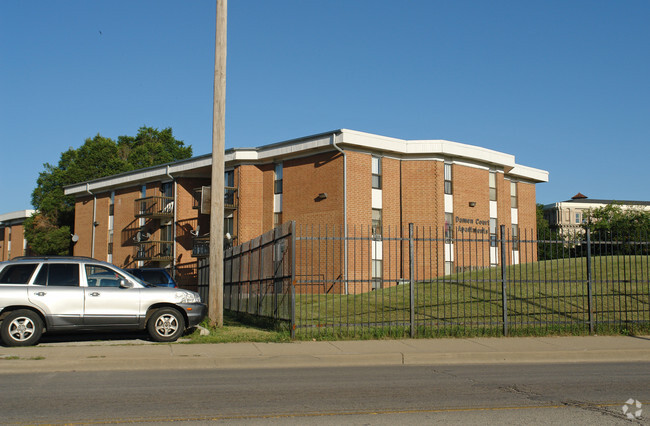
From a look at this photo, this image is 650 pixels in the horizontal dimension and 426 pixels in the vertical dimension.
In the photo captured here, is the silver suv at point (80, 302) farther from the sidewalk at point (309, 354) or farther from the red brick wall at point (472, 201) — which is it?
the red brick wall at point (472, 201)

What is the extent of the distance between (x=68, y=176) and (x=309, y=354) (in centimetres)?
5278

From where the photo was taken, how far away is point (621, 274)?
2052 centimetres

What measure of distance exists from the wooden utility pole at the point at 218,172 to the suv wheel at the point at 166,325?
162cm

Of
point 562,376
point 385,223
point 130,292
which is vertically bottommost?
point 562,376

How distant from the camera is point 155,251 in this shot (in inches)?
1721

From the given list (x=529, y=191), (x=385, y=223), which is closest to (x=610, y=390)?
(x=385, y=223)

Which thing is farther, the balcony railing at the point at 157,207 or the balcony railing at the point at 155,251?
the balcony railing at the point at 157,207

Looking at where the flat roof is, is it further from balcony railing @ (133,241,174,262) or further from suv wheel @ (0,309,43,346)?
suv wheel @ (0,309,43,346)

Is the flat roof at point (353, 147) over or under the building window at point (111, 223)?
over

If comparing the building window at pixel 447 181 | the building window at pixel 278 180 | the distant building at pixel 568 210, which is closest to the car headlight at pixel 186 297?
the building window at pixel 278 180

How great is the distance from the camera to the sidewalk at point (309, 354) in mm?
10586

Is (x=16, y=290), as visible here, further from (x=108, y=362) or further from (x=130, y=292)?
(x=108, y=362)

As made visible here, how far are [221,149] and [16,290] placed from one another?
5.63m

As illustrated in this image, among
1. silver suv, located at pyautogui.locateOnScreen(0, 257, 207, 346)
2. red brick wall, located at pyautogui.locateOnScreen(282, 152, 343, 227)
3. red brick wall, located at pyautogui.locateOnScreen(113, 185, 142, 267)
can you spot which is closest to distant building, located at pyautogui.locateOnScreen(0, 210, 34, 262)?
red brick wall, located at pyautogui.locateOnScreen(113, 185, 142, 267)
